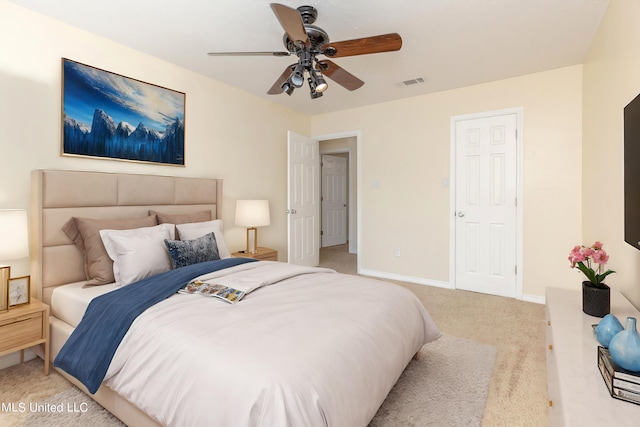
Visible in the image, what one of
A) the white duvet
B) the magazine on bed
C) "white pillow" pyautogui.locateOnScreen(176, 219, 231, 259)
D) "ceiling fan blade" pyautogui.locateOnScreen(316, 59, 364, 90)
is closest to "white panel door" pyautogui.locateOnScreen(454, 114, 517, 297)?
A: "ceiling fan blade" pyautogui.locateOnScreen(316, 59, 364, 90)

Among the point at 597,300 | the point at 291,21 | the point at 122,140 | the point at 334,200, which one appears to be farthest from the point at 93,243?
the point at 334,200

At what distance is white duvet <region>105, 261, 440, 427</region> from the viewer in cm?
110

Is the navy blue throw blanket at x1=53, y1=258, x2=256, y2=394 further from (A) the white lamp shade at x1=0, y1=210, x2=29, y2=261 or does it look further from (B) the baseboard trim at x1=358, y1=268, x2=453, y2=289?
(B) the baseboard trim at x1=358, y1=268, x2=453, y2=289

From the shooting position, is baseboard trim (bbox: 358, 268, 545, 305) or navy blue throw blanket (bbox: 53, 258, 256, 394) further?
baseboard trim (bbox: 358, 268, 545, 305)

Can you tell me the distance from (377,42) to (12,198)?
275cm

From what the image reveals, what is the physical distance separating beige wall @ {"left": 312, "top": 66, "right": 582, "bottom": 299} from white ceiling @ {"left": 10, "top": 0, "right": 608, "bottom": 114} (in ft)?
1.13

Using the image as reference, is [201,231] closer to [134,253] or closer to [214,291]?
[134,253]

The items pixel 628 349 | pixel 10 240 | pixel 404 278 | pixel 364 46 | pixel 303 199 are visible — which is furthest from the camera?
pixel 303 199

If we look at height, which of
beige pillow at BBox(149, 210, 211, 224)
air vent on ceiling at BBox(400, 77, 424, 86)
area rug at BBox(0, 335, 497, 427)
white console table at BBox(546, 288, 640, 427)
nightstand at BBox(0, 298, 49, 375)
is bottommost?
area rug at BBox(0, 335, 497, 427)

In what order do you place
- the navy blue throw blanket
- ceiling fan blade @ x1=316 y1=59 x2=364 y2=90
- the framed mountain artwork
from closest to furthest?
the navy blue throw blanket < ceiling fan blade @ x1=316 y1=59 x2=364 y2=90 < the framed mountain artwork

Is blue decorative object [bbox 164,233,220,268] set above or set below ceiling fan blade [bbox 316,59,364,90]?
below

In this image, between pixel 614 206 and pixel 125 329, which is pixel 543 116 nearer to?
pixel 614 206

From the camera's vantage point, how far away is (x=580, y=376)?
1.17 metres

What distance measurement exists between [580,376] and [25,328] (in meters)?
2.88
